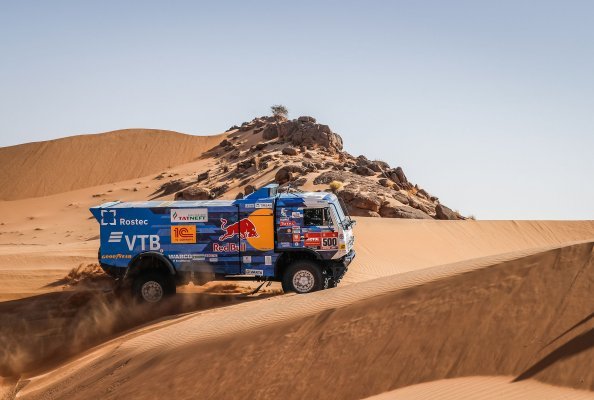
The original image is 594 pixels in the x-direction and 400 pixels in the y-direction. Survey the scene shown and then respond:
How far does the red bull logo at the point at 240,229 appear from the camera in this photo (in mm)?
16047

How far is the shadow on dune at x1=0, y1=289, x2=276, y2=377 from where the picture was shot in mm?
14172

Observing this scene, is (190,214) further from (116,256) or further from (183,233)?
(116,256)

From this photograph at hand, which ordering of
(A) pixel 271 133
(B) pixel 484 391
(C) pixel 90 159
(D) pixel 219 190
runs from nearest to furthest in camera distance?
(B) pixel 484 391, (D) pixel 219 190, (A) pixel 271 133, (C) pixel 90 159

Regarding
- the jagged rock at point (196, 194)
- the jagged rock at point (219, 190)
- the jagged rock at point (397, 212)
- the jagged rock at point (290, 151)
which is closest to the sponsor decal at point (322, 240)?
the jagged rock at point (397, 212)

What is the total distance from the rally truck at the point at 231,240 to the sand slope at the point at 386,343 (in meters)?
3.77

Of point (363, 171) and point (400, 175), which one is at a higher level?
point (363, 171)

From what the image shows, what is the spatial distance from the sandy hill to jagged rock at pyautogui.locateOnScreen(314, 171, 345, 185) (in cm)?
3705

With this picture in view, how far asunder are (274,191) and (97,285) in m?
6.11

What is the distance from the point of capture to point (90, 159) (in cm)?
7338

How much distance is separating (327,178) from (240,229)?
1656cm

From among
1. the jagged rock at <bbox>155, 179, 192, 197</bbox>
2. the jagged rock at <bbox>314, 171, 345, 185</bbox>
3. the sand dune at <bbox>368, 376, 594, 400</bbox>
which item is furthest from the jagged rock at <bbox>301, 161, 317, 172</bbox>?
the sand dune at <bbox>368, 376, 594, 400</bbox>

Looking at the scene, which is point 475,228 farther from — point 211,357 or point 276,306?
point 211,357

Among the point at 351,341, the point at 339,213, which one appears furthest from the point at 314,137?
the point at 351,341

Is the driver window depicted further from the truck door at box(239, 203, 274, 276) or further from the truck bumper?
the truck bumper
